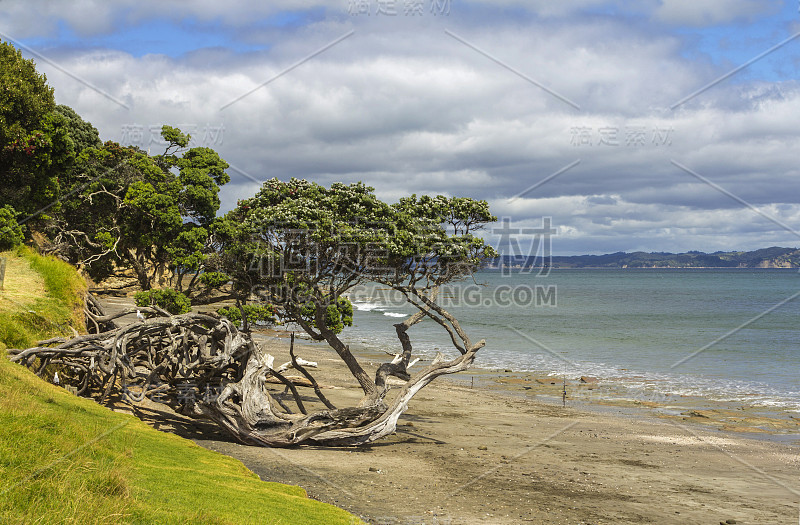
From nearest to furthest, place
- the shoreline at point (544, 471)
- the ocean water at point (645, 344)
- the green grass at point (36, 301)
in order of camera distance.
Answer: the shoreline at point (544, 471), the green grass at point (36, 301), the ocean water at point (645, 344)

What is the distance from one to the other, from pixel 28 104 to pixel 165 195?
7054 millimetres

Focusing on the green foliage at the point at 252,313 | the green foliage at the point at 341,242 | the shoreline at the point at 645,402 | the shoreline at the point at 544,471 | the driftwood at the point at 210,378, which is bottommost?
the shoreline at the point at 645,402

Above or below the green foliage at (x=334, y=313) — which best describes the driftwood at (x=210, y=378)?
below

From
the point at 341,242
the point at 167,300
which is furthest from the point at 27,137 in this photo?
the point at 341,242

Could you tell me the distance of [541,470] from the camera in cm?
1684

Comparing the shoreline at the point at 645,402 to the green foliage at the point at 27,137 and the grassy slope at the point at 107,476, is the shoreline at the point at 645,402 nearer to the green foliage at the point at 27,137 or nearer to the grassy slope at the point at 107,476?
the green foliage at the point at 27,137

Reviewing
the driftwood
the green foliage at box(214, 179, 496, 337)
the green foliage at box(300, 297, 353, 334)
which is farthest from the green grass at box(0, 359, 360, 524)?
the green foliage at box(300, 297, 353, 334)

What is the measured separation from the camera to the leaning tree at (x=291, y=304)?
1689 centimetres

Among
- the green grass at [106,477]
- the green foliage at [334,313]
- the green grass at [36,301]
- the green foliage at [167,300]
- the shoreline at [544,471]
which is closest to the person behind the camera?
the green grass at [106,477]

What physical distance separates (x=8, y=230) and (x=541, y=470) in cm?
2190

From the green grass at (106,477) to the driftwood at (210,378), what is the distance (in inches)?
154

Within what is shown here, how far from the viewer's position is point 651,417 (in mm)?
26703

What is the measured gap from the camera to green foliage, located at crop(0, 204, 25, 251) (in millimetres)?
23398

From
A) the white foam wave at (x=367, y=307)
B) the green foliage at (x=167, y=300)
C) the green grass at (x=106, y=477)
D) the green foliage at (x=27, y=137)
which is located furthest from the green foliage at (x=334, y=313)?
the white foam wave at (x=367, y=307)
